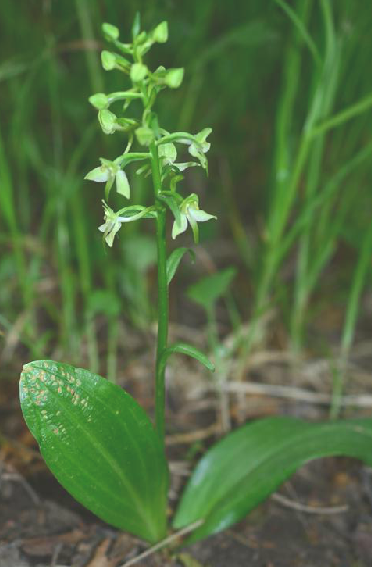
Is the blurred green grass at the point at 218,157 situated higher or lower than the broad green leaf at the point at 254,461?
higher

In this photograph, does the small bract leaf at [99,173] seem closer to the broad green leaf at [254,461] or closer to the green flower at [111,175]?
the green flower at [111,175]

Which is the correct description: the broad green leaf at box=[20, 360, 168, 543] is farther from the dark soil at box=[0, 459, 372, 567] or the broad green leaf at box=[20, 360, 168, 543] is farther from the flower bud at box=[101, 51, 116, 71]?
the flower bud at box=[101, 51, 116, 71]

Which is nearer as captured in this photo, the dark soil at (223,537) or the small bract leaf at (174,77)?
the small bract leaf at (174,77)

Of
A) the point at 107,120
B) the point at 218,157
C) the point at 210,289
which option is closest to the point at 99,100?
the point at 107,120

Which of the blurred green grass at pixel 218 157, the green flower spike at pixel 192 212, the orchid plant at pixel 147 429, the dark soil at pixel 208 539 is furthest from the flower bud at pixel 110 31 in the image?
the dark soil at pixel 208 539

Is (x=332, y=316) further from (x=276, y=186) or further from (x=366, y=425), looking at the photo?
(x=366, y=425)

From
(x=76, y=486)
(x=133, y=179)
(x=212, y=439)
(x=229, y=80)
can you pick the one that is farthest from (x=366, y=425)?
(x=229, y=80)

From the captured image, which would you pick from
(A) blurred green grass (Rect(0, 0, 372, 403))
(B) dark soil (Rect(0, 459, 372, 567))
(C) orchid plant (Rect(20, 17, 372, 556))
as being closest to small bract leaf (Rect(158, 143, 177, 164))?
(C) orchid plant (Rect(20, 17, 372, 556))
